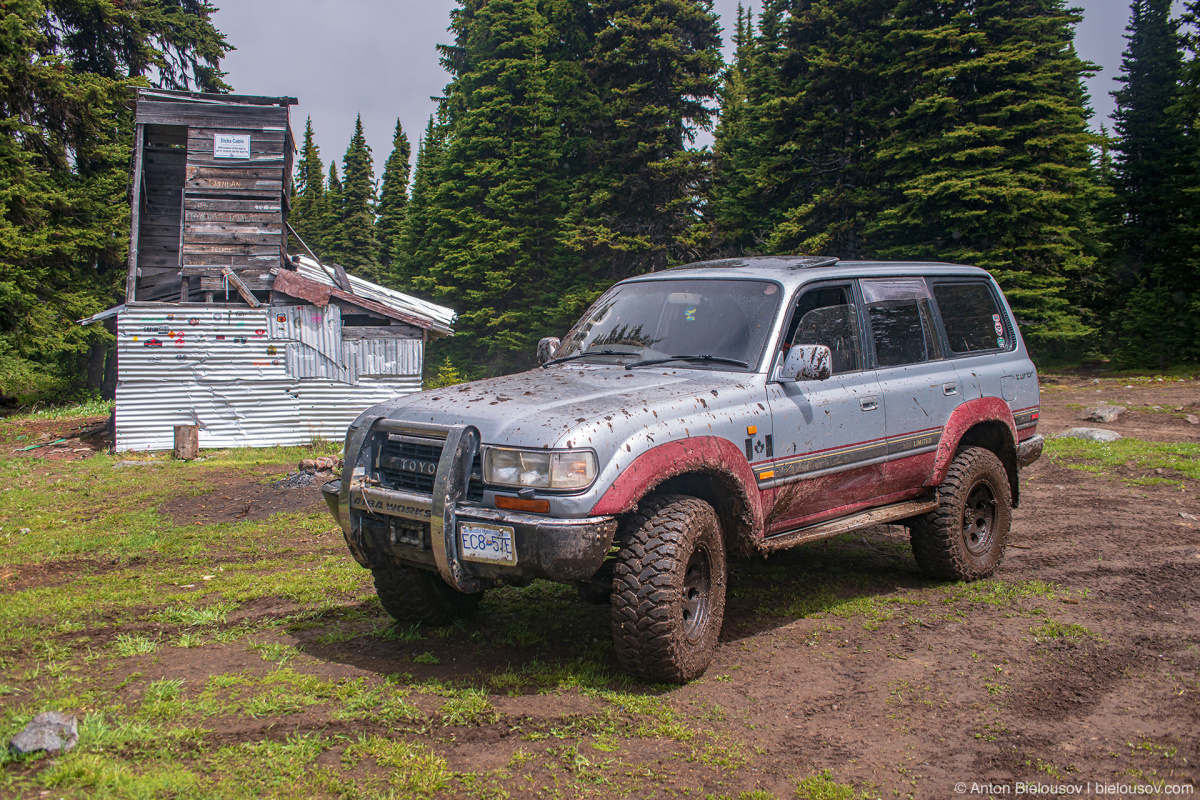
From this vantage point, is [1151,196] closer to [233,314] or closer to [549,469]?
[233,314]

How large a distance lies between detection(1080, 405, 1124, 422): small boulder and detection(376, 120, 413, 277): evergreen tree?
48656 millimetres

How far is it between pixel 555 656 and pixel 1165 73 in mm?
40485

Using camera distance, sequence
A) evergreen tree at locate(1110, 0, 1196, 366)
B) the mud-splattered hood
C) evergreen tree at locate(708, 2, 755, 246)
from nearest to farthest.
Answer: the mud-splattered hood
evergreen tree at locate(1110, 0, 1196, 366)
evergreen tree at locate(708, 2, 755, 246)

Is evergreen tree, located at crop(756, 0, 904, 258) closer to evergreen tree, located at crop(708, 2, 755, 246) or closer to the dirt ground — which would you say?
evergreen tree, located at crop(708, 2, 755, 246)

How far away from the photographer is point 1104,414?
15.4 metres

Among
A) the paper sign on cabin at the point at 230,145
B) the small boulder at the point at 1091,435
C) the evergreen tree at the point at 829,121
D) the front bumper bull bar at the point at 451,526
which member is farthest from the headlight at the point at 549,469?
the evergreen tree at the point at 829,121

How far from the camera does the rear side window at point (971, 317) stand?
6.15 metres

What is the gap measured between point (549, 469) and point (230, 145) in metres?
16.1

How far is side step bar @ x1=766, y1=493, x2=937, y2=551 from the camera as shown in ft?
15.8

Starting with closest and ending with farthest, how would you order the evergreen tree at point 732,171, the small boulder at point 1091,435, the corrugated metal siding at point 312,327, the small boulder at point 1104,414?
the small boulder at point 1091,435 → the small boulder at point 1104,414 → the corrugated metal siding at point 312,327 → the evergreen tree at point 732,171

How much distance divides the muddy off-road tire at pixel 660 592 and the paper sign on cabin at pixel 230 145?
16.0 meters

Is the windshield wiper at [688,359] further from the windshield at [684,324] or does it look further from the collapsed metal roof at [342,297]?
the collapsed metal roof at [342,297]

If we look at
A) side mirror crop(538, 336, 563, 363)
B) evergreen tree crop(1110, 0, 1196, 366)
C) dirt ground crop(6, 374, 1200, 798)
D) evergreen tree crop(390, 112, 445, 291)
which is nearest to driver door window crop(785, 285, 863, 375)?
dirt ground crop(6, 374, 1200, 798)

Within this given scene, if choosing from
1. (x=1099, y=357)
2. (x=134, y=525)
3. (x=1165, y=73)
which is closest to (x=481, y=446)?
(x=134, y=525)
